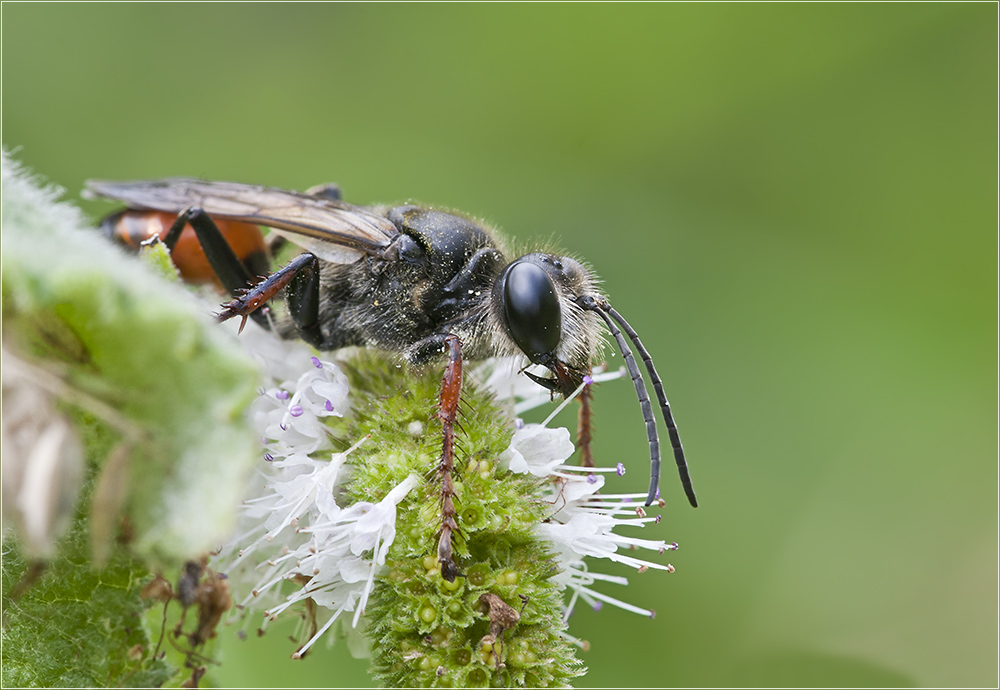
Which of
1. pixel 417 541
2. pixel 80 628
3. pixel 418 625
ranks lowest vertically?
pixel 80 628

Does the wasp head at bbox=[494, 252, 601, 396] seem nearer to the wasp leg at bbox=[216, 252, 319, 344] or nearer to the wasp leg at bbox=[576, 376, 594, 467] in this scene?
the wasp leg at bbox=[576, 376, 594, 467]

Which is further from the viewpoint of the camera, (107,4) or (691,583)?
(107,4)

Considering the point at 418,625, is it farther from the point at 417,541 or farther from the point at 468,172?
the point at 468,172

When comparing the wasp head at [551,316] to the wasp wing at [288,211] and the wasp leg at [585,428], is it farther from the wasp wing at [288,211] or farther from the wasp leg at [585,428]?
the wasp wing at [288,211]

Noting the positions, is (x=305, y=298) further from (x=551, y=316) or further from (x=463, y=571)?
(x=463, y=571)

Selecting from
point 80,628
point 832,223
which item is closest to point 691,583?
point 832,223

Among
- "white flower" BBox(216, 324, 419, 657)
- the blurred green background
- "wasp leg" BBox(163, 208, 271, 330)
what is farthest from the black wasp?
the blurred green background

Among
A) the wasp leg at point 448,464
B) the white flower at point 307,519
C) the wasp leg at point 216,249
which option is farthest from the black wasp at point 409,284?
the white flower at point 307,519
